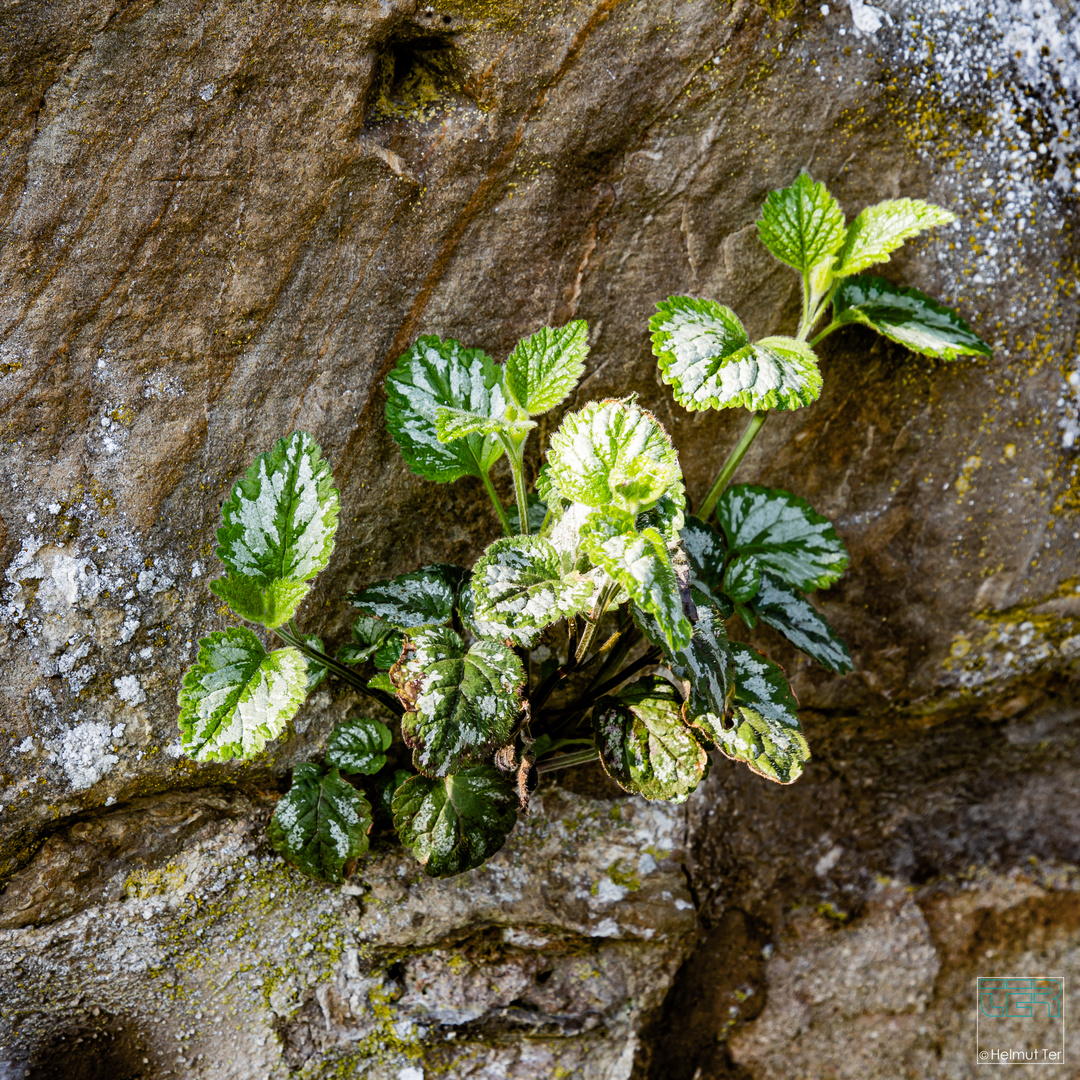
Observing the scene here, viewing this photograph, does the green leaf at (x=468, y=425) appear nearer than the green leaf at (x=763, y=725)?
Yes

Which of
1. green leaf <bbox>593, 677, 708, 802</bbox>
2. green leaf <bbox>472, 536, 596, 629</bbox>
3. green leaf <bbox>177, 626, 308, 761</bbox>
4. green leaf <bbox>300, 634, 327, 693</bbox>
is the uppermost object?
green leaf <bbox>177, 626, 308, 761</bbox>

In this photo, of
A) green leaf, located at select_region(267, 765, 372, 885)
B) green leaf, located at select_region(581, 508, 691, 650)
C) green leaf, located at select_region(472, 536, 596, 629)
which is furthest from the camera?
green leaf, located at select_region(267, 765, 372, 885)

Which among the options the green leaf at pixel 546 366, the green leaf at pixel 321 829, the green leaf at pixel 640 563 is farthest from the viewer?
the green leaf at pixel 321 829

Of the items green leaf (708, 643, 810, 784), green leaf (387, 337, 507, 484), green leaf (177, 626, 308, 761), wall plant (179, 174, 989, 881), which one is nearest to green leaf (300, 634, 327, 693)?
wall plant (179, 174, 989, 881)

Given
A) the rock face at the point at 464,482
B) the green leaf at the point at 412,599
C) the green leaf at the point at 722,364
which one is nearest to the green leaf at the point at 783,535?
the rock face at the point at 464,482

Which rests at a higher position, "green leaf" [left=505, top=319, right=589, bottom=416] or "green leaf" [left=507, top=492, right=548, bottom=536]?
"green leaf" [left=505, top=319, right=589, bottom=416]

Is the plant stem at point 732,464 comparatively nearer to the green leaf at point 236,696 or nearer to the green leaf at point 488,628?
the green leaf at point 488,628

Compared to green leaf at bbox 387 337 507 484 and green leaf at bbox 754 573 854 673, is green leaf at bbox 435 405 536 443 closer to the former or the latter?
green leaf at bbox 387 337 507 484

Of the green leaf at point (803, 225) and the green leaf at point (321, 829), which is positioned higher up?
the green leaf at point (803, 225)
